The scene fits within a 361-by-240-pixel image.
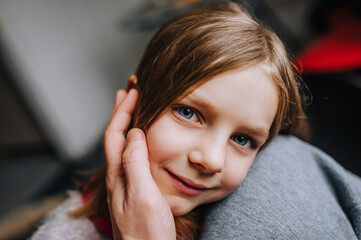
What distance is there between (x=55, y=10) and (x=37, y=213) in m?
1.53

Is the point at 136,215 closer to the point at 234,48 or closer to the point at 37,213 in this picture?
the point at 234,48

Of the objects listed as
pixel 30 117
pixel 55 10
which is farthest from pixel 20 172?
pixel 55 10

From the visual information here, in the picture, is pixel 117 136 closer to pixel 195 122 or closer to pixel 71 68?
pixel 195 122

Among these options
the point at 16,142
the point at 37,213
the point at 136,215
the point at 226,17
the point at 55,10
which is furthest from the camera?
the point at 16,142

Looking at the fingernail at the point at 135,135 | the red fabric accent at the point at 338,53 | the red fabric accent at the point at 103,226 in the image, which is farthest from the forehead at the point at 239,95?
the red fabric accent at the point at 338,53

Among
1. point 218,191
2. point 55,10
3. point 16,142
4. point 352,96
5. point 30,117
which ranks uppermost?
point 55,10

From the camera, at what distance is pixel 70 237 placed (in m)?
0.74

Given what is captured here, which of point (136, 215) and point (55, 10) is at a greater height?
point (55, 10)

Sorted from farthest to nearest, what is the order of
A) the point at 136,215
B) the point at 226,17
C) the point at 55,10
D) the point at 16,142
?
the point at 16,142
the point at 55,10
the point at 226,17
the point at 136,215

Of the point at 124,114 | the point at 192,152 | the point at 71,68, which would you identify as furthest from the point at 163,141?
the point at 71,68

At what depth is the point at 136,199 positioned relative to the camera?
1.87 ft

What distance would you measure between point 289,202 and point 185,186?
0.24 m

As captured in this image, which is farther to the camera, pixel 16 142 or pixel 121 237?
pixel 16 142

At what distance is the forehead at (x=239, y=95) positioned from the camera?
56 centimetres
